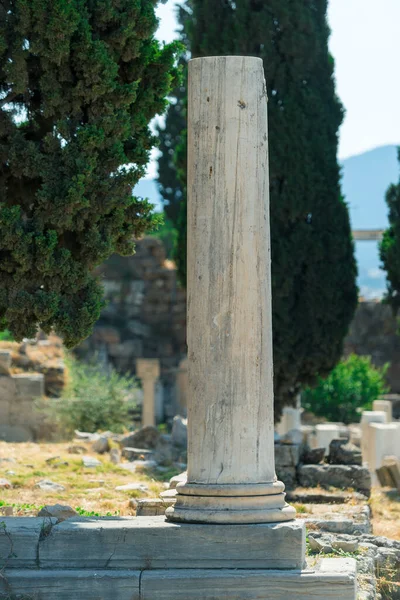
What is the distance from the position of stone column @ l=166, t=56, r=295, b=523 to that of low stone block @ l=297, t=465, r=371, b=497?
6608mm

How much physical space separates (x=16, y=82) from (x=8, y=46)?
1.22ft

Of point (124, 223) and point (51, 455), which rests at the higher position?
point (124, 223)

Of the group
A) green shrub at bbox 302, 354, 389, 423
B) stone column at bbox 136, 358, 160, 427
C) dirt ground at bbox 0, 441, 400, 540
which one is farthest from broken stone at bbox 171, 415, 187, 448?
green shrub at bbox 302, 354, 389, 423

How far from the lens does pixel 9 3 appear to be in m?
10.7

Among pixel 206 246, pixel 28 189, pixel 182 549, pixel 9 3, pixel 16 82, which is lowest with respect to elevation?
pixel 182 549

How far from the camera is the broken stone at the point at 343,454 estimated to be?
47.9 ft

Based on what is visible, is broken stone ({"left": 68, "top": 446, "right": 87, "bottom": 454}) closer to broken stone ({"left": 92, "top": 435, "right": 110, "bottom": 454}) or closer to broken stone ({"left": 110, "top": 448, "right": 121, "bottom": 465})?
broken stone ({"left": 92, "top": 435, "right": 110, "bottom": 454})

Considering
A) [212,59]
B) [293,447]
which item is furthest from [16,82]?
[293,447]

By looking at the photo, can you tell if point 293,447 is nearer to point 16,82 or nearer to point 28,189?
point 28,189

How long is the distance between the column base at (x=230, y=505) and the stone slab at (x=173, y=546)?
7 cm

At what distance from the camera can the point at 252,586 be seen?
7.01 metres

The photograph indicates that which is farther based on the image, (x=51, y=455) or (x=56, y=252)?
(x=51, y=455)

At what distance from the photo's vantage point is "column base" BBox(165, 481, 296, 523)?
7.28m

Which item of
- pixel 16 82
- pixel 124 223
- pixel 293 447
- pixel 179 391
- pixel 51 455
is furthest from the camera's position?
pixel 179 391
